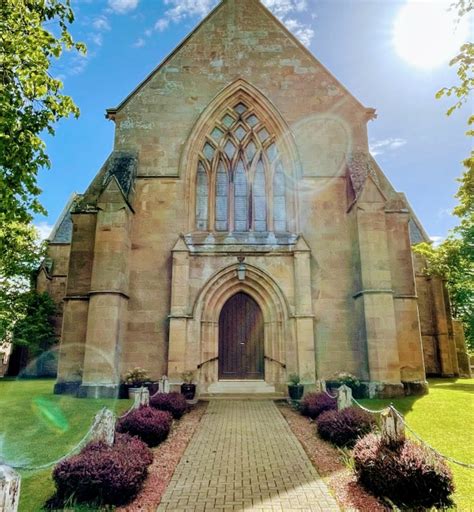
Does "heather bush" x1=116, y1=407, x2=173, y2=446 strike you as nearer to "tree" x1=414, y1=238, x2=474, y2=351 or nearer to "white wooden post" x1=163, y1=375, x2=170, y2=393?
"white wooden post" x1=163, y1=375, x2=170, y2=393

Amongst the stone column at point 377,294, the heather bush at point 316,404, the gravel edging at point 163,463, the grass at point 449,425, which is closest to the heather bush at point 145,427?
the gravel edging at point 163,463

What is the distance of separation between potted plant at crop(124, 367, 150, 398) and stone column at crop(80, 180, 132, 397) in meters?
0.37

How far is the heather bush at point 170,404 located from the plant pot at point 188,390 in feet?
5.44

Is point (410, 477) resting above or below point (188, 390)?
below

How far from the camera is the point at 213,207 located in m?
15.4

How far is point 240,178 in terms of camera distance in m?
15.8

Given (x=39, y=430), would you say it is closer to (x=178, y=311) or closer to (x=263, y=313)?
(x=178, y=311)

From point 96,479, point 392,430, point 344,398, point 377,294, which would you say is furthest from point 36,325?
point 392,430

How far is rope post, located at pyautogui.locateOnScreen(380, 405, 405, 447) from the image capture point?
5.48 m

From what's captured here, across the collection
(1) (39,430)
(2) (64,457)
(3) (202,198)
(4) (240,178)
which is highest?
(4) (240,178)

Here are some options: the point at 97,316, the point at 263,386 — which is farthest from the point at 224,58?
the point at 263,386

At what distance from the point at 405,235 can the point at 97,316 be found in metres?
11.5

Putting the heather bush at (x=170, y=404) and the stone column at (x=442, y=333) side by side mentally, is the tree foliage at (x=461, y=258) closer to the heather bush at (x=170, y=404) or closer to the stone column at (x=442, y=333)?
the stone column at (x=442, y=333)

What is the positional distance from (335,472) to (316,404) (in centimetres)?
399
